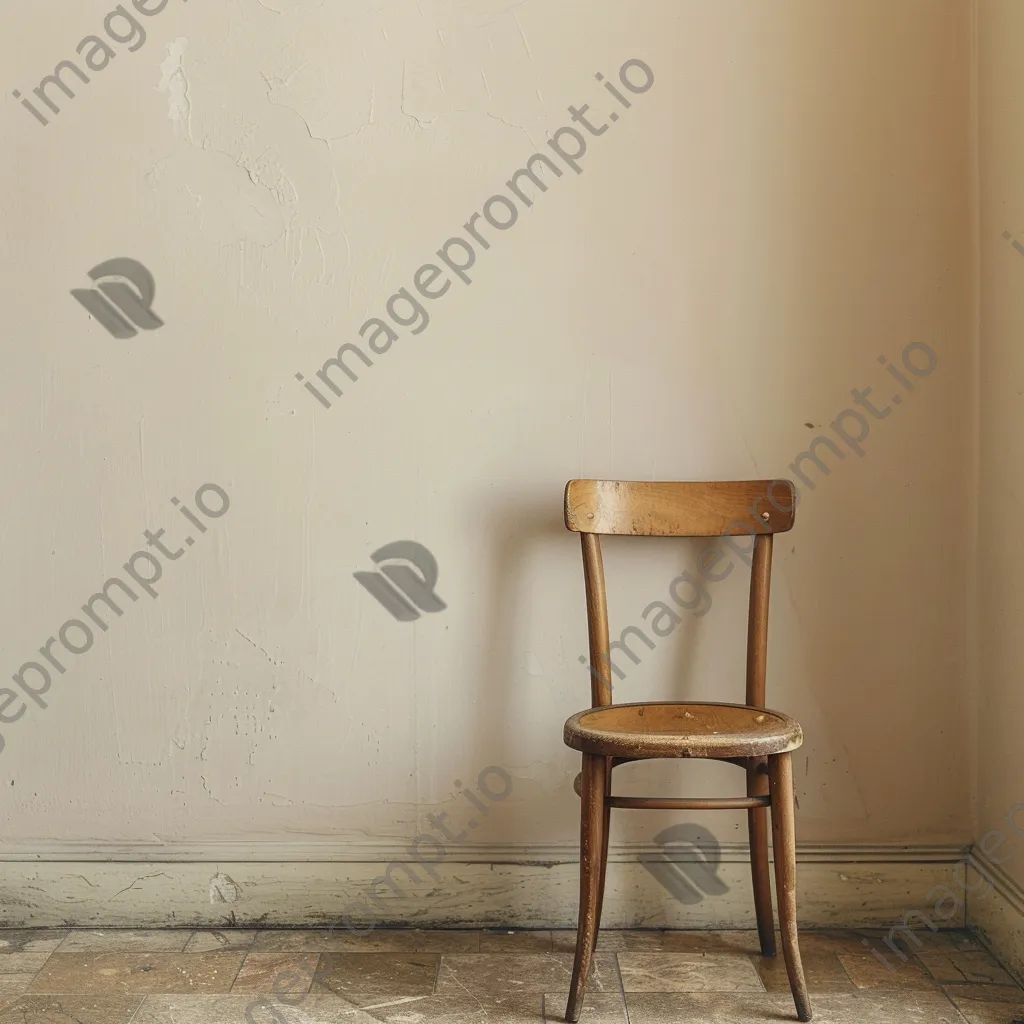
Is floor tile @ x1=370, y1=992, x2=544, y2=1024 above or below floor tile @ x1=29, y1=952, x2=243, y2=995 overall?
below

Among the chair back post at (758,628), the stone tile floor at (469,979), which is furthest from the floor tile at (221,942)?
the chair back post at (758,628)

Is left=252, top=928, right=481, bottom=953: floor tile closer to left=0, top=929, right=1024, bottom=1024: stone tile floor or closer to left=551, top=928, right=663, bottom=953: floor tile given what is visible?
left=0, top=929, right=1024, bottom=1024: stone tile floor

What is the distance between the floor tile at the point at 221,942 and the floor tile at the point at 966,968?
1.27 m

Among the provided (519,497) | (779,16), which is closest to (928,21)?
(779,16)

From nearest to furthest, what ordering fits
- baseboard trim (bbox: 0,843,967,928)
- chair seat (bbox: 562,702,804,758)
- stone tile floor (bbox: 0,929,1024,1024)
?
chair seat (bbox: 562,702,804,758) → stone tile floor (bbox: 0,929,1024,1024) → baseboard trim (bbox: 0,843,967,928)

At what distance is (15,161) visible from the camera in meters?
2.02

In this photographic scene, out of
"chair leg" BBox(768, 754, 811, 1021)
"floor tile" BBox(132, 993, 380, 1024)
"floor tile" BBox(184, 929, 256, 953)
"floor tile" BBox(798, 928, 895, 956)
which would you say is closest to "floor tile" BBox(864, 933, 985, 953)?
"floor tile" BBox(798, 928, 895, 956)

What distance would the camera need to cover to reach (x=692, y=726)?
5.63 ft

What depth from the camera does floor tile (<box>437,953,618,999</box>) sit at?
70.7 inches

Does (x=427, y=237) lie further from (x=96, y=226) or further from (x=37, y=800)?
(x=37, y=800)

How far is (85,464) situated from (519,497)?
856mm

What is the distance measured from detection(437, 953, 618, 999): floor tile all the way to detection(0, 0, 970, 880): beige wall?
0.76 feet

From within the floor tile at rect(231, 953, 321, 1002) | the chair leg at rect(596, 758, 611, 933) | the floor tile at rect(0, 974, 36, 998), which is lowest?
the floor tile at rect(231, 953, 321, 1002)

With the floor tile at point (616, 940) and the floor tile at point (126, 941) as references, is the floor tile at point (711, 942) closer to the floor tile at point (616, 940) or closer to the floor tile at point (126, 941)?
the floor tile at point (616, 940)
